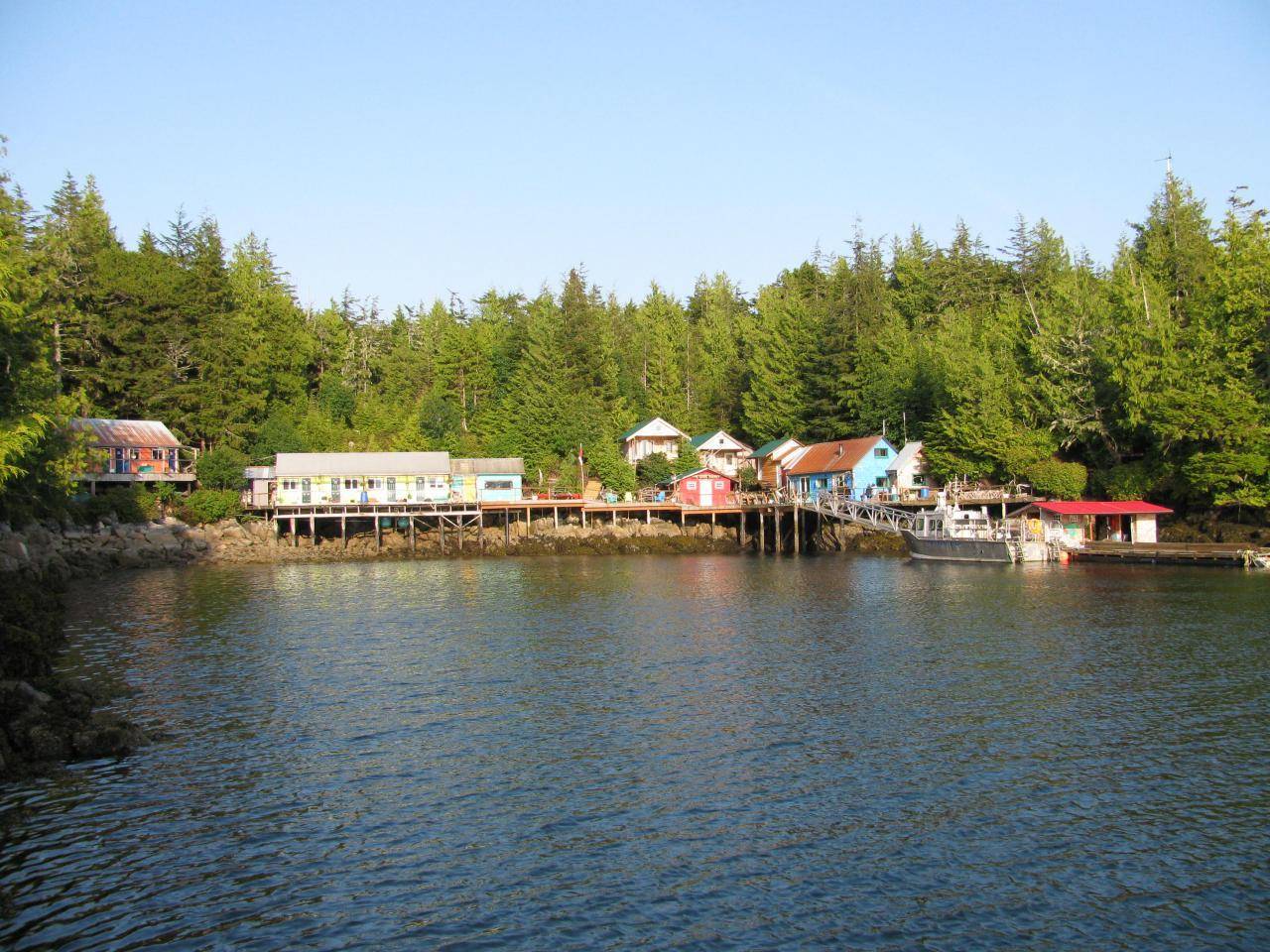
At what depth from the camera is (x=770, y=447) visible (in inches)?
2904

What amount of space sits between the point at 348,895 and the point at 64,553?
4403 cm

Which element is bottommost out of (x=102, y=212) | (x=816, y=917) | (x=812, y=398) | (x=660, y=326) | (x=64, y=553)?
(x=816, y=917)

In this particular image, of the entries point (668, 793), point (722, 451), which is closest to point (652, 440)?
point (722, 451)

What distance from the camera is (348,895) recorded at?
39.8 feet

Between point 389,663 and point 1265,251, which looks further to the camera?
point 1265,251

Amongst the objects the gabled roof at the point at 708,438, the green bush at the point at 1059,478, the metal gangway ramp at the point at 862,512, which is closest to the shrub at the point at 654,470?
the gabled roof at the point at 708,438

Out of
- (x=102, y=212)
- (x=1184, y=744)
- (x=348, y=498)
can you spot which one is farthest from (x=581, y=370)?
(x=1184, y=744)

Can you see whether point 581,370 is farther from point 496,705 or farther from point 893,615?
point 496,705

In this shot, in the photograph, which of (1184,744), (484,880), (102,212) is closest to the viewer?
(484,880)

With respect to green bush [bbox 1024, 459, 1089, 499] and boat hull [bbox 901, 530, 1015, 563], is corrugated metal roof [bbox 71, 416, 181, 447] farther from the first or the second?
green bush [bbox 1024, 459, 1089, 499]

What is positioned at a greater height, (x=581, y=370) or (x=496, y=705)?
(x=581, y=370)

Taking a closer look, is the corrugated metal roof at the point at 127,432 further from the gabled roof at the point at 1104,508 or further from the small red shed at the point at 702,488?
the gabled roof at the point at 1104,508

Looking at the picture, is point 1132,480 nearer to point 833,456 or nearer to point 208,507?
point 833,456

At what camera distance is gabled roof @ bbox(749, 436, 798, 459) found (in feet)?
240
